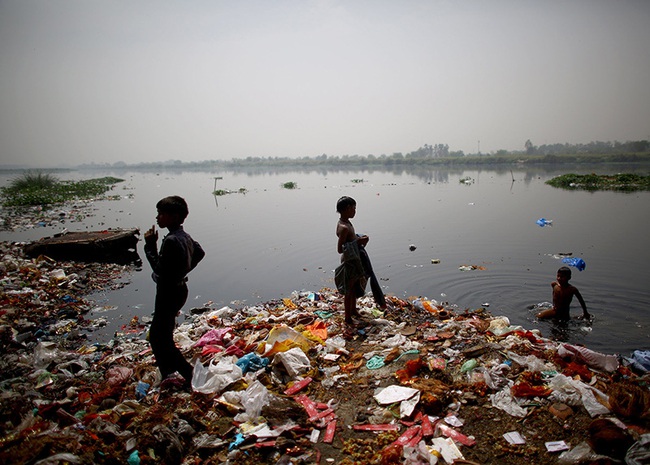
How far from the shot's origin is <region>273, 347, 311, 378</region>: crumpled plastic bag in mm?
3891

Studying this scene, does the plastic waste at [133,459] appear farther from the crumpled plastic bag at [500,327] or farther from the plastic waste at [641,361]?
the plastic waste at [641,361]

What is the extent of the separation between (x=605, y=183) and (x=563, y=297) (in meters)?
29.5

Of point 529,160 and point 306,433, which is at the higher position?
point 529,160

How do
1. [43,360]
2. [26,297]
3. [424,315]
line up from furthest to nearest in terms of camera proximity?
1. [26,297]
2. [424,315]
3. [43,360]

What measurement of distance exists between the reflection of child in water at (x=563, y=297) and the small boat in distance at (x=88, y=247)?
11.1 metres

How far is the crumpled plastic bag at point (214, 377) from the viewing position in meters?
3.53

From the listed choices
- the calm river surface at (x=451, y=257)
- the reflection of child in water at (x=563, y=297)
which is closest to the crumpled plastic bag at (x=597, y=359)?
the calm river surface at (x=451, y=257)

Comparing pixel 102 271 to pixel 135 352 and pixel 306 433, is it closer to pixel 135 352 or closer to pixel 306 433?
pixel 135 352

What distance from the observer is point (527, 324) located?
246 inches

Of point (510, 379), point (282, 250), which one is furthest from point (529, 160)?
point (510, 379)

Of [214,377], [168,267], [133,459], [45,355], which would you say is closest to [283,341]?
[214,377]

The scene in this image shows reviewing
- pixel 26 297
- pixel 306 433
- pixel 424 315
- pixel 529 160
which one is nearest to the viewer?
pixel 306 433

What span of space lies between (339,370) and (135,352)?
296 cm

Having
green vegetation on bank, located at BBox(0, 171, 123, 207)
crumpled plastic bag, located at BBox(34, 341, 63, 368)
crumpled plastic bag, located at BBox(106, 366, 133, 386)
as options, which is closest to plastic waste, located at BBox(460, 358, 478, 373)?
crumpled plastic bag, located at BBox(106, 366, 133, 386)
